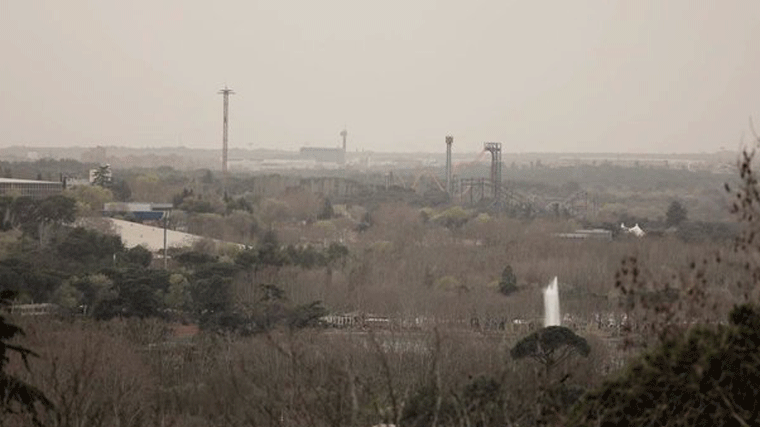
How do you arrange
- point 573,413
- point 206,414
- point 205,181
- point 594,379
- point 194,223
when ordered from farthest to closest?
point 205,181 < point 194,223 < point 206,414 < point 594,379 < point 573,413

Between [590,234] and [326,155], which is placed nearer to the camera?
[590,234]

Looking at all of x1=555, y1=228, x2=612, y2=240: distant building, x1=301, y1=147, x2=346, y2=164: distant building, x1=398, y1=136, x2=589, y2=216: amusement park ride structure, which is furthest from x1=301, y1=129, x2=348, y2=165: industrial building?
x1=555, y1=228, x2=612, y2=240: distant building

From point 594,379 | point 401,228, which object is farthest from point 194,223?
point 594,379

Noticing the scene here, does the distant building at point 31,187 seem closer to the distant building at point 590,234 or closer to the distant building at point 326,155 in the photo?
the distant building at point 590,234

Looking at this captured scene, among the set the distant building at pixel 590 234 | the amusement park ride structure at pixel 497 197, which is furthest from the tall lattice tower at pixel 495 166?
the distant building at pixel 590 234

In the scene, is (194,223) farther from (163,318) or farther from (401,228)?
(163,318)

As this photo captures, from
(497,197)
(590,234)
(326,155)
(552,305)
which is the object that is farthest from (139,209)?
(326,155)

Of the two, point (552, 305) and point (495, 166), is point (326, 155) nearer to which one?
point (495, 166)

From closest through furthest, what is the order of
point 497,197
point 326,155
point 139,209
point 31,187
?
point 139,209, point 31,187, point 497,197, point 326,155
